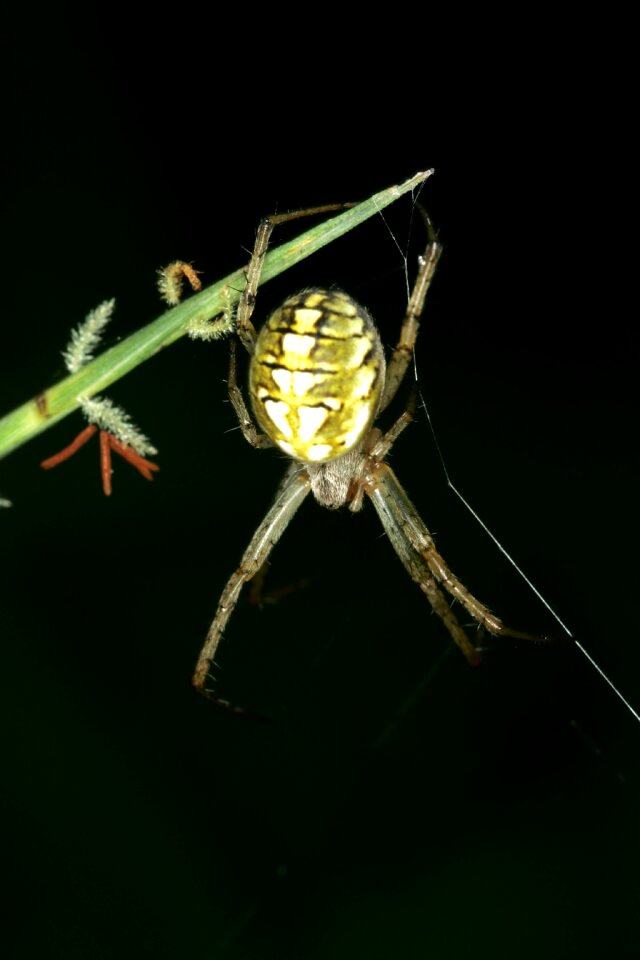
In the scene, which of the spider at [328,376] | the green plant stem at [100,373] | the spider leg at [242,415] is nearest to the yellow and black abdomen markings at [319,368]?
the spider at [328,376]

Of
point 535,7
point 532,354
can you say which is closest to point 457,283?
point 532,354

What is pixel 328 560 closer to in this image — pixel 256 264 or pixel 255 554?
pixel 255 554

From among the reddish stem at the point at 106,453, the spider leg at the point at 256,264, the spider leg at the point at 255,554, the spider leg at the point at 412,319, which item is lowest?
the reddish stem at the point at 106,453

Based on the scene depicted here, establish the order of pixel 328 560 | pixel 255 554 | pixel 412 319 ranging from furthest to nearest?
1. pixel 328 560
2. pixel 255 554
3. pixel 412 319

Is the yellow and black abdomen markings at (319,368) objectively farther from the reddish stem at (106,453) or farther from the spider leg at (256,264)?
the reddish stem at (106,453)

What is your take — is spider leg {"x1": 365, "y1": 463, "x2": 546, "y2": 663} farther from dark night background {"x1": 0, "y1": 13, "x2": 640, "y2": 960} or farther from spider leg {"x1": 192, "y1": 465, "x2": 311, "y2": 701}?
dark night background {"x1": 0, "y1": 13, "x2": 640, "y2": 960}

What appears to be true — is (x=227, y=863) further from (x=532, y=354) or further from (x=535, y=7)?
(x=535, y=7)

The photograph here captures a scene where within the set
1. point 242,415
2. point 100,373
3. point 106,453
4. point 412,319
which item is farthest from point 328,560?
point 100,373
